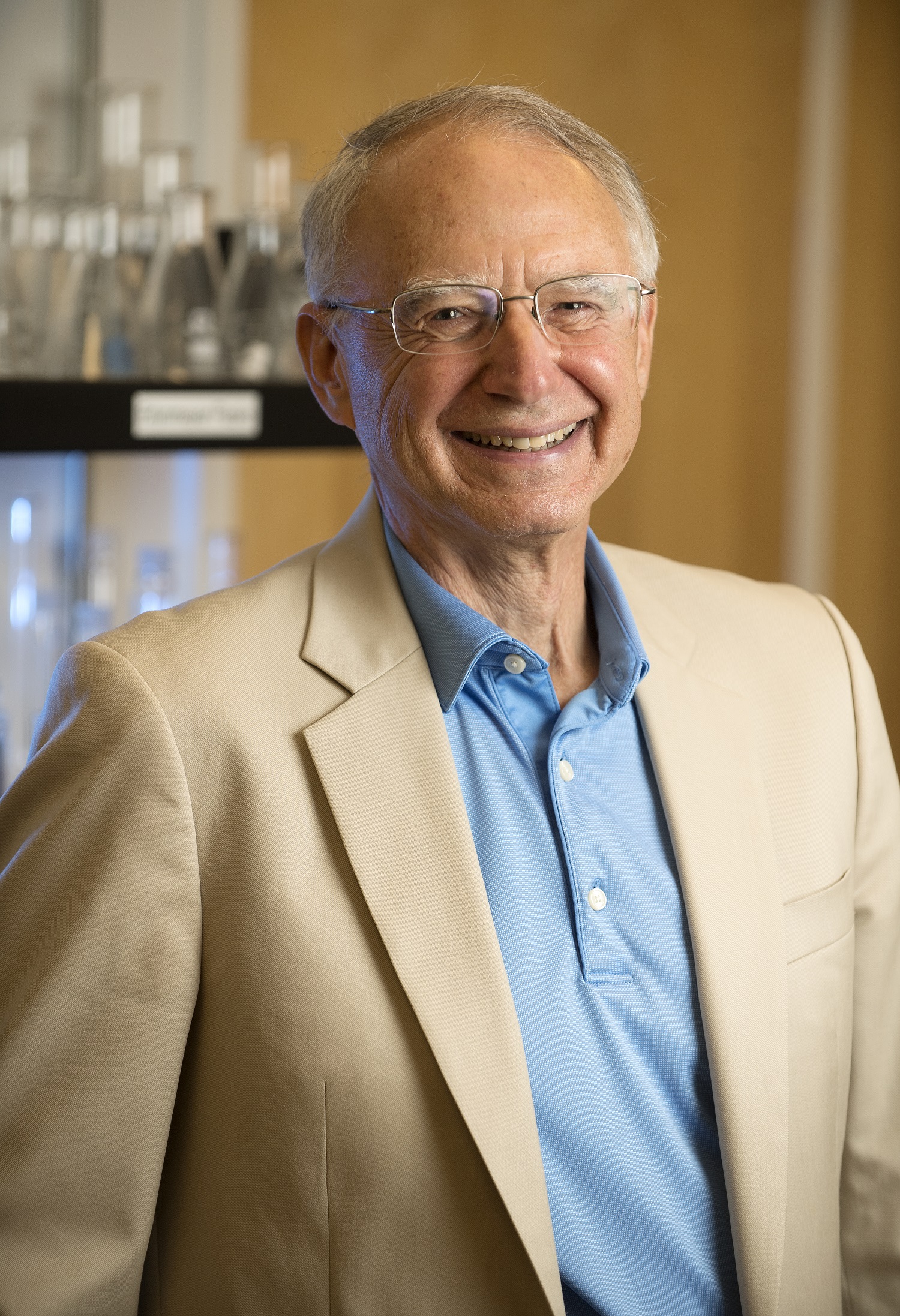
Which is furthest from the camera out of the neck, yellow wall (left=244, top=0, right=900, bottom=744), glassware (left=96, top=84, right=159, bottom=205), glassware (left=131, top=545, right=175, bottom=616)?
yellow wall (left=244, top=0, right=900, bottom=744)

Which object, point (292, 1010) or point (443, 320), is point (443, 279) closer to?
point (443, 320)

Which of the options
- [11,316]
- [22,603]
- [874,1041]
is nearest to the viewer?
[874,1041]

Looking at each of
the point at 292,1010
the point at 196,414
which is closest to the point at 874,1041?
the point at 292,1010

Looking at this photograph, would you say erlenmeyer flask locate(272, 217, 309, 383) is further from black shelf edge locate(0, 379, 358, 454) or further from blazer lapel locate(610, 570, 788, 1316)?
blazer lapel locate(610, 570, 788, 1316)

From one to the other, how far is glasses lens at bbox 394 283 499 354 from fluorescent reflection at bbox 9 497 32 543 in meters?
1.46

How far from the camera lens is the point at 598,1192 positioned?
44.0 inches

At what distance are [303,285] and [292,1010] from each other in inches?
54.2

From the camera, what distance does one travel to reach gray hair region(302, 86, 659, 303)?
1.23 m

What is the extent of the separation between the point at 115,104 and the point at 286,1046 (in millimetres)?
1922

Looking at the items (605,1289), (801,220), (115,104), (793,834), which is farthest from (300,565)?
(801,220)

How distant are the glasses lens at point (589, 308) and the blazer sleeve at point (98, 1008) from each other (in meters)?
0.52

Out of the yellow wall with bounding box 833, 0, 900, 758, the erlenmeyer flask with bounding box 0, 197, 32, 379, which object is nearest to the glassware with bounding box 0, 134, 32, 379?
the erlenmeyer flask with bounding box 0, 197, 32, 379

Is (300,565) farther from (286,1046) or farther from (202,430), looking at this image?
(202,430)

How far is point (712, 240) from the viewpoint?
3344 millimetres
